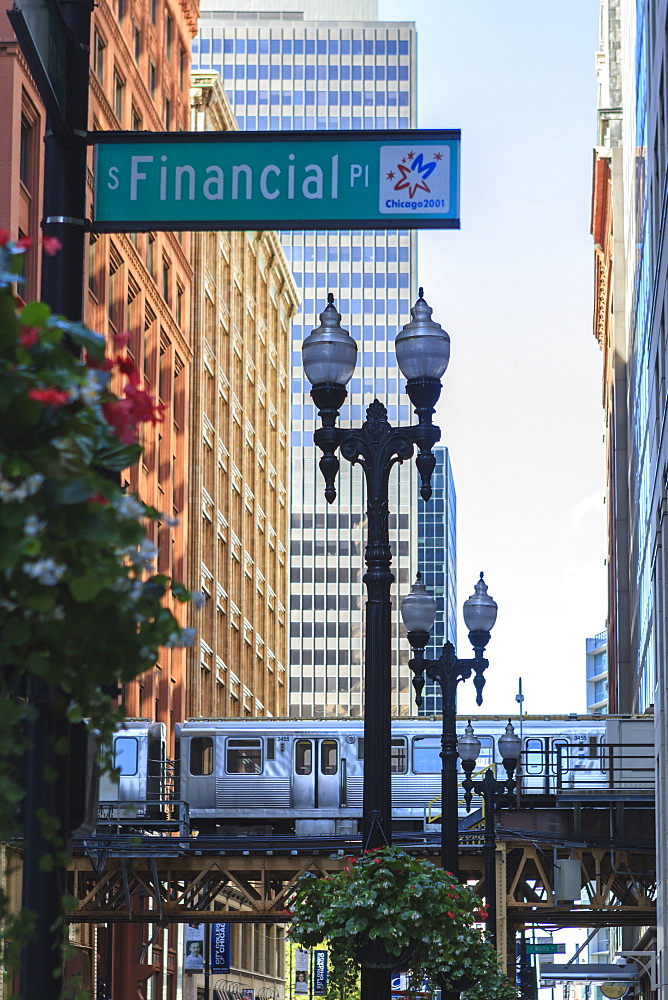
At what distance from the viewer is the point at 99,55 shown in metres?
56.4

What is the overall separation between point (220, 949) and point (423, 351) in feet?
170

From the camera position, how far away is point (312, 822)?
44.2 meters

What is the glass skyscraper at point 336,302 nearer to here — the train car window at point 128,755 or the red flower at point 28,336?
the train car window at point 128,755

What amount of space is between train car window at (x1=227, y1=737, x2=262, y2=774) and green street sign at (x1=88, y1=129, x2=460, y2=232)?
3604cm

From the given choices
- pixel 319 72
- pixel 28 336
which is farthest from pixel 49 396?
pixel 319 72

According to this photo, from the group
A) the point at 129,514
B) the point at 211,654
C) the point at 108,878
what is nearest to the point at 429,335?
the point at 129,514

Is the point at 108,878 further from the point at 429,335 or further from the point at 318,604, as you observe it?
the point at 318,604

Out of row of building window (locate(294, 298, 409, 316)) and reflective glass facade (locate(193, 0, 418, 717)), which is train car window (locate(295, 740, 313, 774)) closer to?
reflective glass facade (locate(193, 0, 418, 717))

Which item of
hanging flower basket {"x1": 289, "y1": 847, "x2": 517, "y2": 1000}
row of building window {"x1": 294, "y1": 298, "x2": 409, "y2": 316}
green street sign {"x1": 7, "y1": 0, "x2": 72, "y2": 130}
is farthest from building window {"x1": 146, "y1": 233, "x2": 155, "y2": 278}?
row of building window {"x1": 294, "y1": 298, "x2": 409, "y2": 316}

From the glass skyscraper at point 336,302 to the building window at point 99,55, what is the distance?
115 m

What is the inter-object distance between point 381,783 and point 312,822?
101 ft

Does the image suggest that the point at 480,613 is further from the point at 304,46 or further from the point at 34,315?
the point at 304,46

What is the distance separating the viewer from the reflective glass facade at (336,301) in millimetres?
180000

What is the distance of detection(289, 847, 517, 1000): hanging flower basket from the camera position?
14.5 meters
